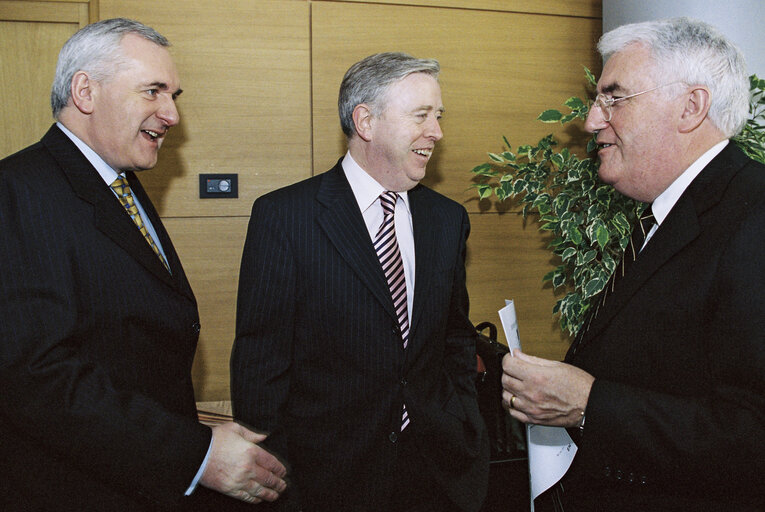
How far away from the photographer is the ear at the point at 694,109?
1.38 metres

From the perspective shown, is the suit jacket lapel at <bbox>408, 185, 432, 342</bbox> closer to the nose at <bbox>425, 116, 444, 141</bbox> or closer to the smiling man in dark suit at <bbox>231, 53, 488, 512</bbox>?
the smiling man in dark suit at <bbox>231, 53, 488, 512</bbox>

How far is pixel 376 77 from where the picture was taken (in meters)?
2.02

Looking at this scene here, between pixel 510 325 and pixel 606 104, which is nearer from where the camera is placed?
pixel 510 325

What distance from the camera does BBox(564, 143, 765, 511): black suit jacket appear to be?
1.11 meters

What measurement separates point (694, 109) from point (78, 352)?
1.58m

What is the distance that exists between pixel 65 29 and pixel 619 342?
9.29ft

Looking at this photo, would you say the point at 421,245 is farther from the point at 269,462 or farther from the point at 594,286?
the point at 594,286

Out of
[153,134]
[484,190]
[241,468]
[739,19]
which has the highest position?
[739,19]

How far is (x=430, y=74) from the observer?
2.07 meters

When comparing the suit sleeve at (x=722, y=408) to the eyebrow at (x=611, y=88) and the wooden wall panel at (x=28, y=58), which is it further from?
the wooden wall panel at (x=28, y=58)

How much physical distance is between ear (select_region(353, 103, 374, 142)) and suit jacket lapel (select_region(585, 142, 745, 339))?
103 cm

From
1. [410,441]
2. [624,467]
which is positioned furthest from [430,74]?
[624,467]

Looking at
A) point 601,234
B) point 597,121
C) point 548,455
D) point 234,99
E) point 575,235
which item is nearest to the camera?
point 548,455

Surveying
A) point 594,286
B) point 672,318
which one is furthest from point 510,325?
point 594,286
